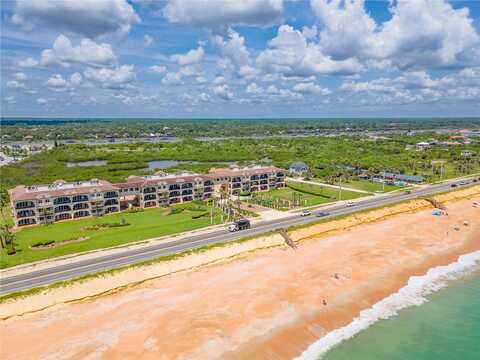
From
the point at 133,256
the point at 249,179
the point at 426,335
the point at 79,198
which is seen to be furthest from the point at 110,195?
the point at 426,335

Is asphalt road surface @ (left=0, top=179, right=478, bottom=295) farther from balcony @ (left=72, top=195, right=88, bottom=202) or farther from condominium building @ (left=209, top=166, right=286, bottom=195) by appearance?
balcony @ (left=72, top=195, right=88, bottom=202)

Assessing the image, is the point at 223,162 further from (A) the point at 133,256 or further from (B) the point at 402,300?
(B) the point at 402,300

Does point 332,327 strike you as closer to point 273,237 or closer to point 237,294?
point 237,294

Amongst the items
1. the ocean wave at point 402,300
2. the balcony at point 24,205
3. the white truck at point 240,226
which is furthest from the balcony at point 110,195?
the ocean wave at point 402,300

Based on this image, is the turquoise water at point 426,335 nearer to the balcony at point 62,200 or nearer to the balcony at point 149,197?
the balcony at point 149,197

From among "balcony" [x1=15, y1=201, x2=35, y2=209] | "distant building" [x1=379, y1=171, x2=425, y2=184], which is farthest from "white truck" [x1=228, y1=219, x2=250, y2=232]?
"distant building" [x1=379, y1=171, x2=425, y2=184]

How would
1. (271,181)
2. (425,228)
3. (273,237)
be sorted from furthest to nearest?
(271,181) → (425,228) → (273,237)

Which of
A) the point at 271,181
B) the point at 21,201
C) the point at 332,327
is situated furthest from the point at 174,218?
the point at 332,327
